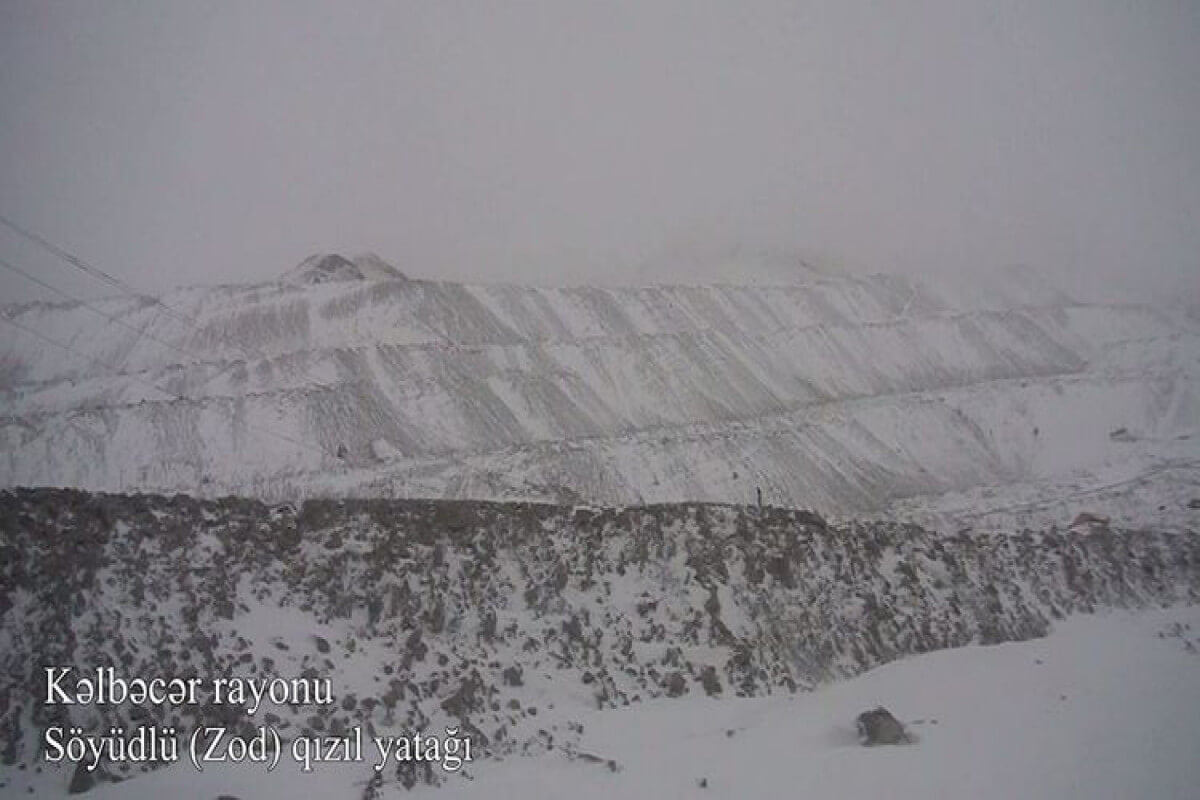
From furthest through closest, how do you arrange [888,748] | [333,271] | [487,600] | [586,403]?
[333,271] < [586,403] < [487,600] < [888,748]

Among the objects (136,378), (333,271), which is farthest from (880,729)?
(333,271)

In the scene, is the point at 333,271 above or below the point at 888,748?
above

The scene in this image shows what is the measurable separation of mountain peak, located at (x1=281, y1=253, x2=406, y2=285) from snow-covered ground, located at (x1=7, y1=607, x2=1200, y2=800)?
4787 centimetres

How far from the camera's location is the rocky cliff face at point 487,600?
9.97m

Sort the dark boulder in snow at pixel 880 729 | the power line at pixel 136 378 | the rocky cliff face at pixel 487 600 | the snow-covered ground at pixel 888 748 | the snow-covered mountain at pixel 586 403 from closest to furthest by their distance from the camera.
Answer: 1. the snow-covered ground at pixel 888 748
2. the dark boulder in snow at pixel 880 729
3. the rocky cliff face at pixel 487 600
4. the snow-covered mountain at pixel 586 403
5. the power line at pixel 136 378

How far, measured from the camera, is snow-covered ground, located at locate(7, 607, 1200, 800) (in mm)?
8344

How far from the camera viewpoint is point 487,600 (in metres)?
12.7

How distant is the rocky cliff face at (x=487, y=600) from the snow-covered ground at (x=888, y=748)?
0.67 meters

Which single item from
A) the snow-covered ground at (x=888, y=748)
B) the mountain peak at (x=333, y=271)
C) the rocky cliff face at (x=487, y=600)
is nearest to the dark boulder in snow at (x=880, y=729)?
the snow-covered ground at (x=888, y=748)

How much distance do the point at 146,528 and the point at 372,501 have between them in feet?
12.1

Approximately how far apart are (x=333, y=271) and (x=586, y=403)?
24265 millimetres

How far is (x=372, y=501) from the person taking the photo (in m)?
14.6

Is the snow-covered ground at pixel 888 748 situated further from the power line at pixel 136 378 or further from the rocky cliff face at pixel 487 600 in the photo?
the power line at pixel 136 378

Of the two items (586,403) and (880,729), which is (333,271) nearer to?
(586,403)
